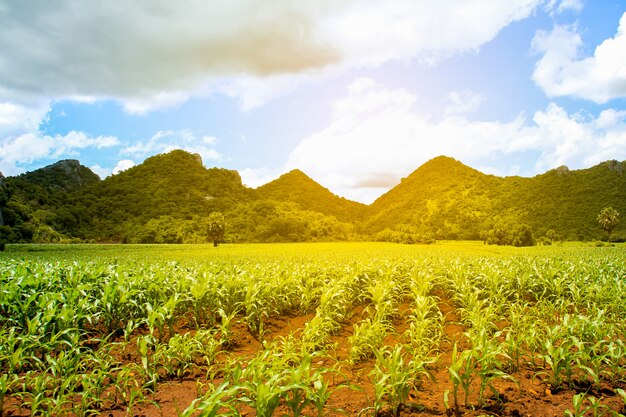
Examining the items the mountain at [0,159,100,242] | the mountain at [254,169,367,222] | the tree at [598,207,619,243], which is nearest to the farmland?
the mountain at [0,159,100,242]

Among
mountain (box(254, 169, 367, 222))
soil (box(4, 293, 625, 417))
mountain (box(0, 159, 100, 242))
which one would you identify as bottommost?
soil (box(4, 293, 625, 417))

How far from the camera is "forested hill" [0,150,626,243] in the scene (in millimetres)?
48719

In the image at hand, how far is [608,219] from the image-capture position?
52.0 meters

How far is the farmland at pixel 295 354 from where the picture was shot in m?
3.38

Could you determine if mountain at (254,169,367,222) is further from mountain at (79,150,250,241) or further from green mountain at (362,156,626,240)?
mountain at (79,150,250,241)

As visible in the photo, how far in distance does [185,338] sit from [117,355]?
131 cm

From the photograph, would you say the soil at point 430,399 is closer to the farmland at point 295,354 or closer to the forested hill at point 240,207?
the farmland at point 295,354

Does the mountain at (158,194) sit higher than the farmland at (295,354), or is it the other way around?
the mountain at (158,194)

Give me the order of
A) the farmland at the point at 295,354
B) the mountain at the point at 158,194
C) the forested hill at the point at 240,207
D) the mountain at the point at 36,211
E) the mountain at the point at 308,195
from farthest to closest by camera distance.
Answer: the mountain at the point at 308,195
the mountain at the point at 158,194
the forested hill at the point at 240,207
the mountain at the point at 36,211
the farmland at the point at 295,354

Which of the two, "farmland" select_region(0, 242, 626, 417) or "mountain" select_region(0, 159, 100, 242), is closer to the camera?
"farmland" select_region(0, 242, 626, 417)

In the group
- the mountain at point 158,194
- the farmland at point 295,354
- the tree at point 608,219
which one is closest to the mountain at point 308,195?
the mountain at point 158,194

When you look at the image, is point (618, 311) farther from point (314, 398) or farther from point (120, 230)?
point (120, 230)

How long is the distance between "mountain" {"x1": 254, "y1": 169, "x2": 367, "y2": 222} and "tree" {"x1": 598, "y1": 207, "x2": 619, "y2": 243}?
67.1 metres

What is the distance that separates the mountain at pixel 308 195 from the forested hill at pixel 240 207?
371 centimetres
